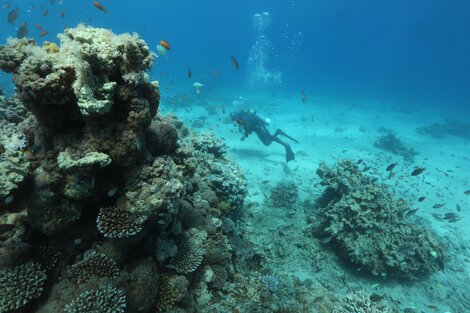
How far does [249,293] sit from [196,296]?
125 cm

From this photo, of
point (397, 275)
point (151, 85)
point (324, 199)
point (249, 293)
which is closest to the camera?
point (151, 85)

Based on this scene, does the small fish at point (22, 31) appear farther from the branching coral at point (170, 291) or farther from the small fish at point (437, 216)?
the small fish at point (437, 216)

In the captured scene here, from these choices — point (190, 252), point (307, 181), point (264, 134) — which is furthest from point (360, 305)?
point (264, 134)

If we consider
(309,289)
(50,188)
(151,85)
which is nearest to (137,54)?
(151,85)

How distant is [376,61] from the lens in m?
119

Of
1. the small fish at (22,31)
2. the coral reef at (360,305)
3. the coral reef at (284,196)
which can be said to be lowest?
the coral reef at (360,305)

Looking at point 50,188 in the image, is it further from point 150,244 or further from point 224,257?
point 224,257

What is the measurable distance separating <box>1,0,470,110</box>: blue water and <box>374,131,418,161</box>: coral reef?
4945cm

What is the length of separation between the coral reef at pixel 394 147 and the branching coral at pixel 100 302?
69.0ft

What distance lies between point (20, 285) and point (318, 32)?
18146 cm

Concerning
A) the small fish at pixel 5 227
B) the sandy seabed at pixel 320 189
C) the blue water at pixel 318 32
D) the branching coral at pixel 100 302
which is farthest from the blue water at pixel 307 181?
the blue water at pixel 318 32

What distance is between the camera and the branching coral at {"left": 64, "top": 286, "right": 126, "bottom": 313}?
12.5ft

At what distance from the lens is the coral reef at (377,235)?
27.3ft

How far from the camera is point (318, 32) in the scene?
531 ft
